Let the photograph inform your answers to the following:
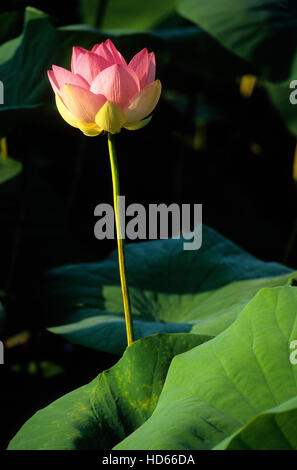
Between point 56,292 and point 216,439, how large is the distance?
2.08 ft

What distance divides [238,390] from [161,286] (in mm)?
524

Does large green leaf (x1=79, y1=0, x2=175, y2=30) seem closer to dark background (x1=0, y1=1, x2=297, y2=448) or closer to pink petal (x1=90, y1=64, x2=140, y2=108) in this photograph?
dark background (x1=0, y1=1, x2=297, y2=448)

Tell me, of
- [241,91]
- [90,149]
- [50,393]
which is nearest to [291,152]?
[241,91]

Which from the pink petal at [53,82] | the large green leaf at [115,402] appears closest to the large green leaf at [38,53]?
the pink petal at [53,82]

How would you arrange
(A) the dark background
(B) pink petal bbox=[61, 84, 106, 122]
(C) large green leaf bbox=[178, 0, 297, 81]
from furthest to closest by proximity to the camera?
(C) large green leaf bbox=[178, 0, 297, 81] → (A) the dark background → (B) pink petal bbox=[61, 84, 106, 122]

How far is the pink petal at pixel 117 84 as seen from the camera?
2.10 ft

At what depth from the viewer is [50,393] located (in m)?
1.25

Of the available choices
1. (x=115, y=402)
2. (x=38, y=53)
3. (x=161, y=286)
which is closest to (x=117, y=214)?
(x=115, y=402)

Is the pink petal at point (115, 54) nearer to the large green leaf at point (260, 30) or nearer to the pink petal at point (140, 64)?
the pink petal at point (140, 64)

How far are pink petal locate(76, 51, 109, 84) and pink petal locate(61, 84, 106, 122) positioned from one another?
0.09 feet

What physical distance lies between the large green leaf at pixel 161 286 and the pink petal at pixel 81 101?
39cm

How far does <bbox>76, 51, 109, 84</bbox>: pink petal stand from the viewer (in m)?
0.65

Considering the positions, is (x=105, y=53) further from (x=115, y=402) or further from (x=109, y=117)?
(x=115, y=402)

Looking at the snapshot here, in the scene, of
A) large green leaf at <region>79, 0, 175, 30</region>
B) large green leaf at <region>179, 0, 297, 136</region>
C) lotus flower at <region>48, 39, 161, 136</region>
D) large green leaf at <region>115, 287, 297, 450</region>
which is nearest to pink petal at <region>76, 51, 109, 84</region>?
lotus flower at <region>48, 39, 161, 136</region>
